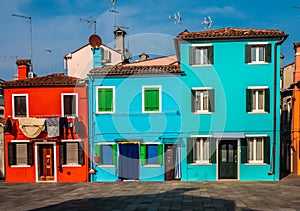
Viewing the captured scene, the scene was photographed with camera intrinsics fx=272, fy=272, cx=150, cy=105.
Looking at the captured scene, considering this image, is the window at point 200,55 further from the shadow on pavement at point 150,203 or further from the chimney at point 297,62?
the shadow on pavement at point 150,203

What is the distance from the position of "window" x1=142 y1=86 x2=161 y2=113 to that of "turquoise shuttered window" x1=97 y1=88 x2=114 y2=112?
2.13 metres

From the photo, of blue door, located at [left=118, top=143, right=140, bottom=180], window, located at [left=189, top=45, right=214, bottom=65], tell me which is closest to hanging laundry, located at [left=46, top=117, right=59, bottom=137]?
blue door, located at [left=118, top=143, right=140, bottom=180]

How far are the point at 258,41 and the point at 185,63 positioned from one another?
4.54 metres

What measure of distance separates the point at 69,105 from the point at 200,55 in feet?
29.4

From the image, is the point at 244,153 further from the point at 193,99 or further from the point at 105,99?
the point at 105,99

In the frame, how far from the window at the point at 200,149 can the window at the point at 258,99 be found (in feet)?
10.1

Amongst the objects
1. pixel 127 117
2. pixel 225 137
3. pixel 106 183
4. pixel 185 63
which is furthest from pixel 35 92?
pixel 225 137

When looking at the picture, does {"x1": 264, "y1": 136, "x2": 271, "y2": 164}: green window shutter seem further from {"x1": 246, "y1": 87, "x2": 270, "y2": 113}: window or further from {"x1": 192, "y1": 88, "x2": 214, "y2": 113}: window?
{"x1": 192, "y1": 88, "x2": 214, "y2": 113}: window

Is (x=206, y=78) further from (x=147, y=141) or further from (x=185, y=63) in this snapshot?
(x=147, y=141)

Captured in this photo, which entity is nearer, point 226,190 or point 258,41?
point 226,190

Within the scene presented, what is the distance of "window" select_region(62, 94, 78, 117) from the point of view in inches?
691

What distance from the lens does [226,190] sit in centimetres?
1388

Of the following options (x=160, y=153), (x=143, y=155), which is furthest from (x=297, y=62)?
(x=143, y=155)

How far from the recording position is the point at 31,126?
1714 centimetres
